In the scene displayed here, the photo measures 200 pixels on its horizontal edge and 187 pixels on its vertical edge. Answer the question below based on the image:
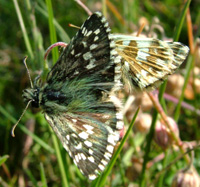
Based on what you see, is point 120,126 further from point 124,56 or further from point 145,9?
point 145,9

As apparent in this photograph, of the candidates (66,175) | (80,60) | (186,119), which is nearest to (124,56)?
(80,60)

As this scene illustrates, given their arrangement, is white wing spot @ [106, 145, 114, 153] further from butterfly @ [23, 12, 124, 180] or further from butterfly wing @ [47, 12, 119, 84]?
butterfly wing @ [47, 12, 119, 84]

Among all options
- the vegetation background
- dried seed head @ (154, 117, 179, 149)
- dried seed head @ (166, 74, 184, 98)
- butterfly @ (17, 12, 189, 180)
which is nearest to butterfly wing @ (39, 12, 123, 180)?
butterfly @ (17, 12, 189, 180)

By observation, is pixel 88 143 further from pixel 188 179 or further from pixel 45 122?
pixel 45 122

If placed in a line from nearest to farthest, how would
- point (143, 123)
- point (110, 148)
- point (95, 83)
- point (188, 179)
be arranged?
1. point (110, 148)
2. point (95, 83)
3. point (188, 179)
4. point (143, 123)

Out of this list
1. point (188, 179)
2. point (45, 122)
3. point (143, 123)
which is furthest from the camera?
point (45, 122)

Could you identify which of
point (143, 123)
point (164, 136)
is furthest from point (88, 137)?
point (143, 123)

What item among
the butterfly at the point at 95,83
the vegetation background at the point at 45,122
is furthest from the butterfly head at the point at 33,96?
the vegetation background at the point at 45,122
